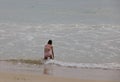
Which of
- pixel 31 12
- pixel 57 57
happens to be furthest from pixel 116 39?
pixel 31 12

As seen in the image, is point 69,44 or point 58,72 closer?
point 58,72

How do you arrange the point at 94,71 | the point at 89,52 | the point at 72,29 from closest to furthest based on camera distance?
1. the point at 94,71
2. the point at 89,52
3. the point at 72,29

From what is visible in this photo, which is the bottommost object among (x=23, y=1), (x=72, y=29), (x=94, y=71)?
(x=94, y=71)

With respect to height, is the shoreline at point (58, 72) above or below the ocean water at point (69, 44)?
below

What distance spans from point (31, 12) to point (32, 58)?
72.7 ft

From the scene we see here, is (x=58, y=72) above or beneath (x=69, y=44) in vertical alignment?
beneath

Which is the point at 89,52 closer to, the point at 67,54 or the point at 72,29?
the point at 67,54

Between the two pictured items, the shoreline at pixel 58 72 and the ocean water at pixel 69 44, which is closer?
the shoreline at pixel 58 72

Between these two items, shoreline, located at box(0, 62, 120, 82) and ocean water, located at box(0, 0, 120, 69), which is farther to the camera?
ocean water, located at box(0, 0, 120, 69)

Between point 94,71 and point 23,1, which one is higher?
point 23,1

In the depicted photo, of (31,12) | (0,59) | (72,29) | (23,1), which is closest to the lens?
(0,59)

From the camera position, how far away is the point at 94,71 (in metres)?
14.6

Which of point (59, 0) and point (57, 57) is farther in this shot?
point (59, 0)

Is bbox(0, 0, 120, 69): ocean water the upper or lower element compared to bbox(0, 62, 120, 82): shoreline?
upper
